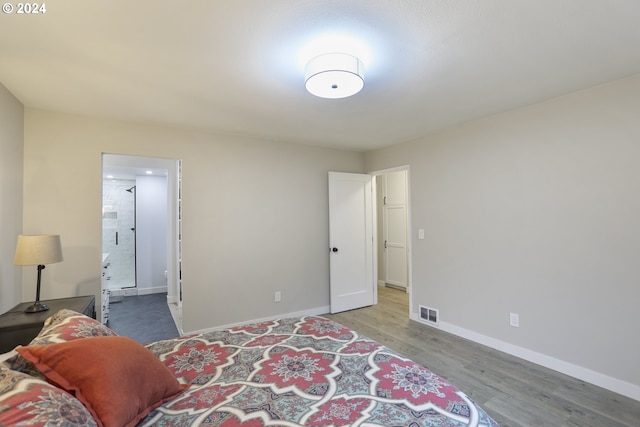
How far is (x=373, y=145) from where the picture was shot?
4.51 metres

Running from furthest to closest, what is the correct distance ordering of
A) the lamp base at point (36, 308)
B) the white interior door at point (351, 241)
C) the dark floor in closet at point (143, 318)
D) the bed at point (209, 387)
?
the white interior door at point (351, 241), the dark floor in closet at point (143, 318), the lamp base at point (36, 308), the bed at point (209, 387)

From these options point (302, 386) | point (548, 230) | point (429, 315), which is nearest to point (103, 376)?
point (302, 386)

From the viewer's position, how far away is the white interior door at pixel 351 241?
177 inches

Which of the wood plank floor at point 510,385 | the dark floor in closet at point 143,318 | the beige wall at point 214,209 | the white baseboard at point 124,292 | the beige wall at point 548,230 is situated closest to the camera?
the wood plank floor at point 510,385

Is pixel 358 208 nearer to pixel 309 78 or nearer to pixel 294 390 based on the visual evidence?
pixel 309 78

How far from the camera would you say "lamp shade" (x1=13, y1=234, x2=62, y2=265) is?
2.15 metres

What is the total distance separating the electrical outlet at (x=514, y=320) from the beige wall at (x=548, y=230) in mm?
32

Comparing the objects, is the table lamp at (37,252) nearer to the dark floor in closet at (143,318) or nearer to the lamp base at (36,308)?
the lamp base at (36,308)

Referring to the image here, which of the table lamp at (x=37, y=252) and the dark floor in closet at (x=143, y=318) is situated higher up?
the table lamp at (x=37, y=252)

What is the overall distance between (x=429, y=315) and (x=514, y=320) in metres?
1.06

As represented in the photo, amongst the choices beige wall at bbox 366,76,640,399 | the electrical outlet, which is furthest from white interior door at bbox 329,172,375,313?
the electrical outlet

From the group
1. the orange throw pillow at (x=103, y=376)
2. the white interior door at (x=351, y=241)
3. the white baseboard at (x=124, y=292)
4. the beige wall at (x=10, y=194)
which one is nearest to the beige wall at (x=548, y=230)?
the white interior door at (x=351, y=241)

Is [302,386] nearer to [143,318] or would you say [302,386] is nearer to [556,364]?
[556,364]

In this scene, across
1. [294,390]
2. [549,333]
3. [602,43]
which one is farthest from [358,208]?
[294,390]
